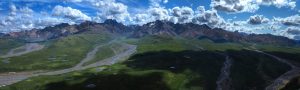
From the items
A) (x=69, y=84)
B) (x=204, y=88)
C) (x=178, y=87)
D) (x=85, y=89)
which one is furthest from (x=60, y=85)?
(x=204, y=88)

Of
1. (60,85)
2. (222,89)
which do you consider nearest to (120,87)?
(60,85)

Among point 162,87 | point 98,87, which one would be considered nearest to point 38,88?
point 98,87

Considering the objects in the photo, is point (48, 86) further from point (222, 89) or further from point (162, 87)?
point (222, 89)

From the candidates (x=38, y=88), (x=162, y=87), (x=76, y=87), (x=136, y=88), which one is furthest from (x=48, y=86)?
(x=162, y=87)

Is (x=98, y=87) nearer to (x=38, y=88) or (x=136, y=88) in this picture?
(x=136, y=88)

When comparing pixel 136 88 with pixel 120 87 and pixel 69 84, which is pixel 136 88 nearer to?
pixel 120 87

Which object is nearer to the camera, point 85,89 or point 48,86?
point 85,89
